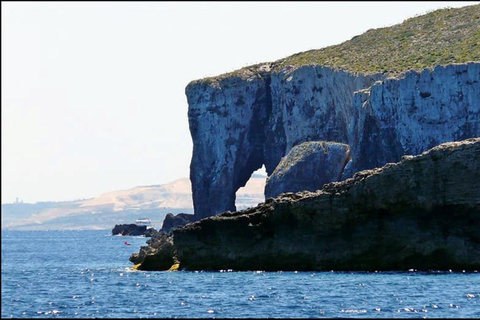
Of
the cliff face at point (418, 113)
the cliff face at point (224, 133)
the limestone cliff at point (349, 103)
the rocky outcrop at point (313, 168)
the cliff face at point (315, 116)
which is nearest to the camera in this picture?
the cliff face at point (418, 113)

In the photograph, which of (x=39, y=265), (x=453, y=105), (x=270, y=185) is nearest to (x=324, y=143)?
(x=270, y=185)

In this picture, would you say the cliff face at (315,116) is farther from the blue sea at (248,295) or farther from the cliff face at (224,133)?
the blue sea at (248,295)

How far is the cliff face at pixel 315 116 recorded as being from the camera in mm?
128250

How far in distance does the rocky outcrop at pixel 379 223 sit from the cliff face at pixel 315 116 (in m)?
55.1

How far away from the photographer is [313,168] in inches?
5581

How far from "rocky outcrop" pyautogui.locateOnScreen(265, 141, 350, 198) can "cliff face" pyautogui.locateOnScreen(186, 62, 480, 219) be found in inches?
128

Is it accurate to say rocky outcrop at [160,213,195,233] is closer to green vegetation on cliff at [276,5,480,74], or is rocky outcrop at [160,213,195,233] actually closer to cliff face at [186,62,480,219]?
cliff face at [186,62,480,219]

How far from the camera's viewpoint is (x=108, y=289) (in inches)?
2653

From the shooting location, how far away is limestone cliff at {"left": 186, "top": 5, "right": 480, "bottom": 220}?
129 m

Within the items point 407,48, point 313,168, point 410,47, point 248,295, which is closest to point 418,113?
point 313,168

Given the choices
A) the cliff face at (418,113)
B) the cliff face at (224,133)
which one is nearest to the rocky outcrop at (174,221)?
the cliff face at (224,133)

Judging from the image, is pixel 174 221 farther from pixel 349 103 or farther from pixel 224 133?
pixel 349 103

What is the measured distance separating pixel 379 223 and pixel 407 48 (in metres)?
82.3

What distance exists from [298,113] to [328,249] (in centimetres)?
8019
